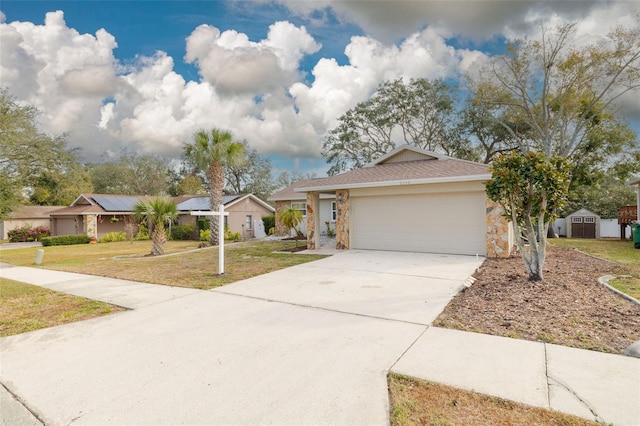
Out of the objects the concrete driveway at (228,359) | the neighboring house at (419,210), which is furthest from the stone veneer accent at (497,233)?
the concrete driveway at (228,359)

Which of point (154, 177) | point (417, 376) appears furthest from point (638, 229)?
point (154, 177)

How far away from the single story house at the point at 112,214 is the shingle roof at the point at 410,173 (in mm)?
10483

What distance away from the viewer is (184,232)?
76.5 feet

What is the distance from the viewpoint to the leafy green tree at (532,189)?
6223 millimetres

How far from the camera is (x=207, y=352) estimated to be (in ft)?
12.6

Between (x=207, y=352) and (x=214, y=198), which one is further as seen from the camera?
(x=214, y=198)

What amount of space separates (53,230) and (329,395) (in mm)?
34518

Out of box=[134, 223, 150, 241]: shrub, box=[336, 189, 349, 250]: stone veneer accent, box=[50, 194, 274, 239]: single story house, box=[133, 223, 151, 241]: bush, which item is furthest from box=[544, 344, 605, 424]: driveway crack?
box=[134, 223, 150, 241]: shrub

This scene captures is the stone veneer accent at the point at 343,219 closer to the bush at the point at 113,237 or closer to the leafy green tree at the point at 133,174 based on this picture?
the bush at the point at 113,237

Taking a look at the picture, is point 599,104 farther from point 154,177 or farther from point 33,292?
point 154,177

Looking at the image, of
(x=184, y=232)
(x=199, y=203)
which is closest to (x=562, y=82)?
(x=199, y=203)

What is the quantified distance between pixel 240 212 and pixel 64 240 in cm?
1178

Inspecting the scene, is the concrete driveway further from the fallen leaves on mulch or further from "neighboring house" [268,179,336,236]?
"neighboring house" [268,179,336,236]

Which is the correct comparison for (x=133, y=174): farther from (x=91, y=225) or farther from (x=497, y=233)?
(x=497, y=233)
